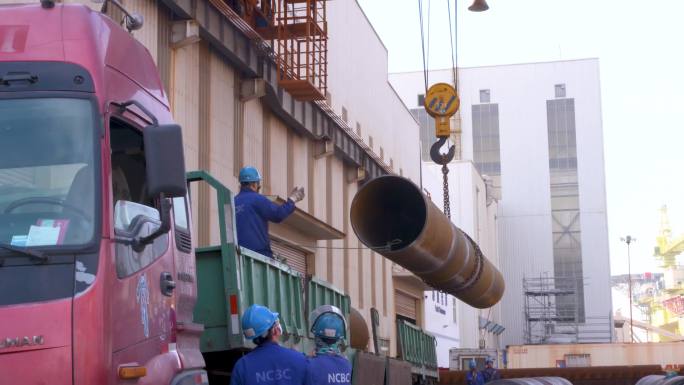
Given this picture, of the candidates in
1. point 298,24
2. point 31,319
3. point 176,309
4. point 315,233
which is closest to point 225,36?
point 298,24

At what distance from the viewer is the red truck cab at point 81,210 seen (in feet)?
16.0

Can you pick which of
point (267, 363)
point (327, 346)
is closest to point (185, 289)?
point (267, 363)

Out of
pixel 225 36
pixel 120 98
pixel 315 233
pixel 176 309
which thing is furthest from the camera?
pixel 315 233

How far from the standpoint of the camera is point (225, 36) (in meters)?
19.5

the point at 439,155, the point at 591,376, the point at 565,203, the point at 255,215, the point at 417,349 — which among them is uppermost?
the point at 565,203

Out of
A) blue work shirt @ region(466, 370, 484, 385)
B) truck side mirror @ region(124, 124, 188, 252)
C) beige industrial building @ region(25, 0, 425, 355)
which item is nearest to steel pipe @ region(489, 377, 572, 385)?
beige industrial building @ region(25, 0, 425, 355)

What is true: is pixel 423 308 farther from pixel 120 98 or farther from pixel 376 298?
pixel 120 98

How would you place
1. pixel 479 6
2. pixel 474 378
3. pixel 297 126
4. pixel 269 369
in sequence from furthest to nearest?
pixel 297 126 → pixel 474 378 → pixel 479 6 → pixel 269 369

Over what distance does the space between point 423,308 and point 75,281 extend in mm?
38391

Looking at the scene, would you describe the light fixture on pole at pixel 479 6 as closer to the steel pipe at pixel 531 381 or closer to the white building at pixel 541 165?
the steel pipe at pixel 531 381

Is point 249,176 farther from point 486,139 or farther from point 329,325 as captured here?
point 486,139

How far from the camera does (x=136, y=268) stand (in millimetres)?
5598

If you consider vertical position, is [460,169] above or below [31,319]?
above

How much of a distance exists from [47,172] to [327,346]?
2193 mm
